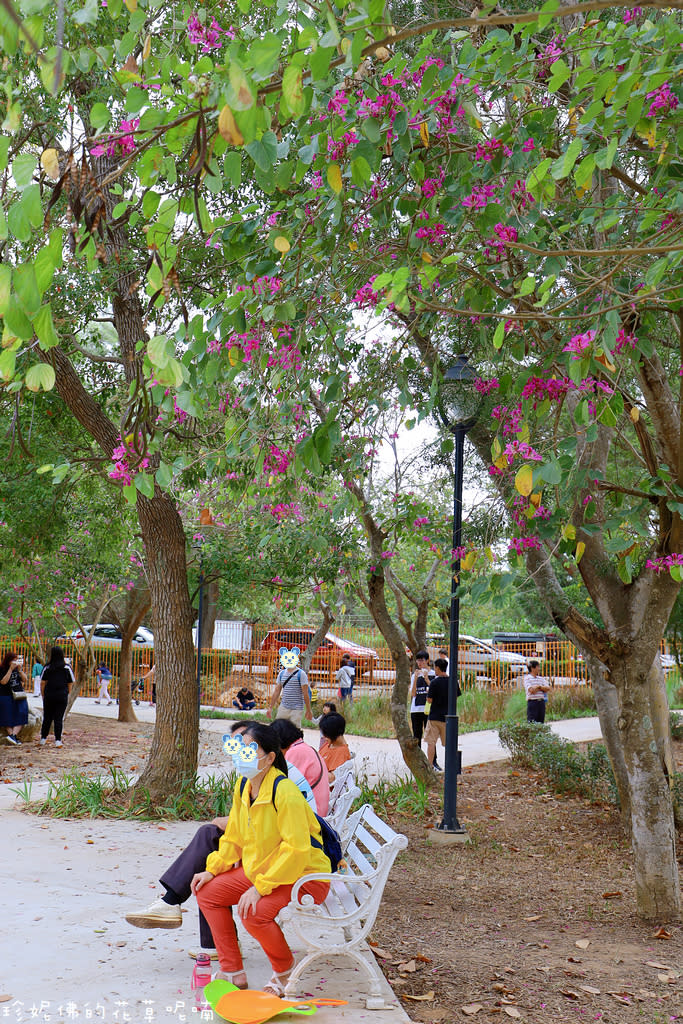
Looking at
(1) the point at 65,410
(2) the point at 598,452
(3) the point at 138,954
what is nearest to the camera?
(3) the point at 138,954

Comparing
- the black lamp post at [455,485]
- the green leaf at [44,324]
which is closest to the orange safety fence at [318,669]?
the black lamp post at [455,485]

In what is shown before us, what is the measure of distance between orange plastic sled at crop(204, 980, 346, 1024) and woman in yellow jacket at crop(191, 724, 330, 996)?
161 millimetres

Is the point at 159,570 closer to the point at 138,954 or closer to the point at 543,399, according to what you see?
the point at 138,954

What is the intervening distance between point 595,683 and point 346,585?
3.79 meters

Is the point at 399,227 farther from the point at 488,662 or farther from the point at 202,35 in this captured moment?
the point at 488,662

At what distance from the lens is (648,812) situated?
582 cm

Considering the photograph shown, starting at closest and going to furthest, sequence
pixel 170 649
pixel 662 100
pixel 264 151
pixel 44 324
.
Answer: pixel 44 324 < pixel 264 151 < pixel 662 100 < pixel 170 649

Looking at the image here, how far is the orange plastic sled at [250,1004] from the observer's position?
3.79 meters

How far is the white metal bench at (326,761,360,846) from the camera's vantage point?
5.54m

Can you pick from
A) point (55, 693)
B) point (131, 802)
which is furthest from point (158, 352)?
point (55, 693)

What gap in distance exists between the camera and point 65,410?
33.3ft

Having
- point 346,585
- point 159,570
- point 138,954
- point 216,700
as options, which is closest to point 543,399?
point 138,954

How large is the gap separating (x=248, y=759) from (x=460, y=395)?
3.99 meters

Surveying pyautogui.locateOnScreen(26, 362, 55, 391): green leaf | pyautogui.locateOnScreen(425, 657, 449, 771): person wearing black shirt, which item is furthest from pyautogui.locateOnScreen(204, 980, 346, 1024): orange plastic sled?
pyautogui.locateOnScreen(425, 657, 449, 771): person wearing black shirt
